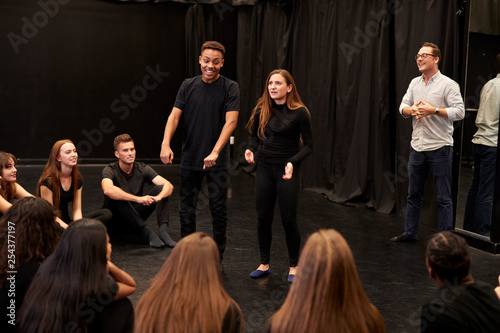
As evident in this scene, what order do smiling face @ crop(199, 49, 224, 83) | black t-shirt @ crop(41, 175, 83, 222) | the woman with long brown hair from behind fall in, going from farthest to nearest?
black t-shirt @ crop(41, 175, 83, 222), smiling face @ crop(199, 49, 224, 83), the woman with long brown hair from behind

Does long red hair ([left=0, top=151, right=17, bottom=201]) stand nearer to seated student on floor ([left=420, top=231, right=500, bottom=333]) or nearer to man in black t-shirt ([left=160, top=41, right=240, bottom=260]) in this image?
man in black t-shirt ([left=160, top=41, right=240, bottom=260])

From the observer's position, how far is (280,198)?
3.44 meters

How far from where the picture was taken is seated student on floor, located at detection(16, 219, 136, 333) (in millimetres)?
1884

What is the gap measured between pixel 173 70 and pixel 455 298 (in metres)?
7.40

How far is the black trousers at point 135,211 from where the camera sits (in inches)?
171

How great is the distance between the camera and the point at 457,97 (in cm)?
420

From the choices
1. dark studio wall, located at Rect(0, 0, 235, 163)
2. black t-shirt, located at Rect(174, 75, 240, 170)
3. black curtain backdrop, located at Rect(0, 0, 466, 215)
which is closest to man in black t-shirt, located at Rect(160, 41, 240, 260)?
black t-shirt, located at Rect(174, 75, 240, 170)

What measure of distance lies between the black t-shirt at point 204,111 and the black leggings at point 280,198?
0.36m

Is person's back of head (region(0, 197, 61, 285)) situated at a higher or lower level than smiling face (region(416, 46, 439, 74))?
lower

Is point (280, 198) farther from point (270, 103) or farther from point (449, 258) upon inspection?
point (449, 258)

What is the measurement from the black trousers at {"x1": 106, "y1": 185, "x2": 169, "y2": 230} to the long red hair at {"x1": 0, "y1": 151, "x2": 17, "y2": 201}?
787mm

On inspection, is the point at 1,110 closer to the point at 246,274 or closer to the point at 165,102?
the point at 165,102

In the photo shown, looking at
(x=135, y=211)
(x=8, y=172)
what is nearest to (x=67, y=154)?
(x=8, y=172)

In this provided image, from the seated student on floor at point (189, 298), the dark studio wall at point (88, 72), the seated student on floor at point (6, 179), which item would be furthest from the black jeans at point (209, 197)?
the dark studio wall at point (88, 72)
